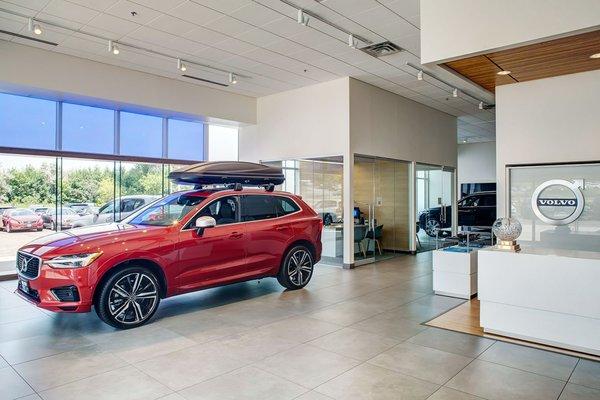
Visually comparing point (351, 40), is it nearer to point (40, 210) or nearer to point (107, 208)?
point (107, 208)

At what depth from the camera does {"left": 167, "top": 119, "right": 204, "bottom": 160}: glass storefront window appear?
9414 millimetres

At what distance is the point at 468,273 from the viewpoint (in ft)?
19.0

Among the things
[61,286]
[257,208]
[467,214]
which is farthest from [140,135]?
[467,214]

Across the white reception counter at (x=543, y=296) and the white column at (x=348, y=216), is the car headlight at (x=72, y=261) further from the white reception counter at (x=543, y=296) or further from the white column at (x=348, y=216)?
the white column at (x=348, y=216)

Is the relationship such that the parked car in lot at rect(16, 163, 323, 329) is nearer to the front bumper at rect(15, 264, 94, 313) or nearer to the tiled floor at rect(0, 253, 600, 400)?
the front bumper at rect(15, 264, 94, 313)

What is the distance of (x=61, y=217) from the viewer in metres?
7.93

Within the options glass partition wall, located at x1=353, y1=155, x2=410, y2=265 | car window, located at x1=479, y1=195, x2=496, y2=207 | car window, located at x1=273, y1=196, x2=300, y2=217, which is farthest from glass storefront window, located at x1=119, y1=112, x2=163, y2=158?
car window, located at x1=479, y1=195, x2=496, y2=207

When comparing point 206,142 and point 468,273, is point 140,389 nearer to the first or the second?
point 468,273

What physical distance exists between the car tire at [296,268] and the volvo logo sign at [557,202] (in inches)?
129

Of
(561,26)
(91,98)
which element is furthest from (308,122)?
(561,26)

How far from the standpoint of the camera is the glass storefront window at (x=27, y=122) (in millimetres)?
7090

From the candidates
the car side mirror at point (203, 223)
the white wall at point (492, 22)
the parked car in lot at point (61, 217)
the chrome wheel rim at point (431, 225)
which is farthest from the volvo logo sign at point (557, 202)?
the parked car in lot at point (61, 217)

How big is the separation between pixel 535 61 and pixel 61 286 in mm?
5549

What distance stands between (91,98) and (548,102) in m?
7.22
